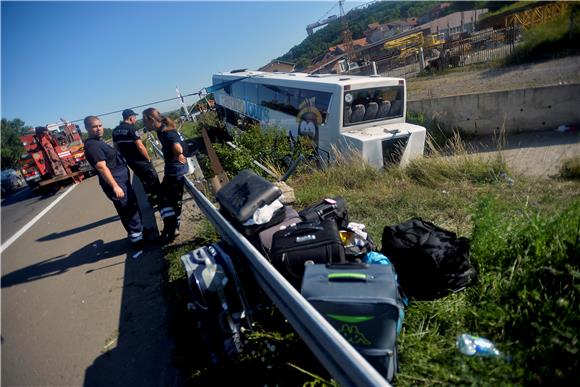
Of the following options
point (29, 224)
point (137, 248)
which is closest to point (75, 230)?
point (29, 224)

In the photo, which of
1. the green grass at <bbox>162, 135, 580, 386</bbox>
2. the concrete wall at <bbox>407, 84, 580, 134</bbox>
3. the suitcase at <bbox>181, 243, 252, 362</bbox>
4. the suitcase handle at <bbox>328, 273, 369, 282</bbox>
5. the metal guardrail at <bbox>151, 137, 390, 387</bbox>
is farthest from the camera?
the concrete wall at <bbox>407, 84, 580, 134</bbox>

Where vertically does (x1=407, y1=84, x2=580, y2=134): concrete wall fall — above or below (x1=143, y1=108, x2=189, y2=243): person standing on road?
below

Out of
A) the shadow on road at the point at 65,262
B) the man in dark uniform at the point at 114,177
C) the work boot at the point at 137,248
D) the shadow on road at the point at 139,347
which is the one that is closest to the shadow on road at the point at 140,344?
the shadow on road at the point at 139,347

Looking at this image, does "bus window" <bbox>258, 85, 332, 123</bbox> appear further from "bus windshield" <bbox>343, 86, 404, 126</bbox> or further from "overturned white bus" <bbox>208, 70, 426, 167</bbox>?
"bus windshield" <bbox>343, 86, 404, 126</bbox>

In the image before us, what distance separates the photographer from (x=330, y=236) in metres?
2.53

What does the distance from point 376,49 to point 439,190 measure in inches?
2079

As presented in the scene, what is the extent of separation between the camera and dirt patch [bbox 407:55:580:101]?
14906 mm

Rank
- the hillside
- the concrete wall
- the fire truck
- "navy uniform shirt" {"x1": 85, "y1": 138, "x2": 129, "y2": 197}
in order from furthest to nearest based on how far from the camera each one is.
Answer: the hillside
the fire truck
the concrete wall
"navy uniform shirt" {"x1": 85, "y1": 138, "x2": 129, "y2": 197}

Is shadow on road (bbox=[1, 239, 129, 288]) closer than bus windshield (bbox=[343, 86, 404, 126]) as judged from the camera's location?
Yes

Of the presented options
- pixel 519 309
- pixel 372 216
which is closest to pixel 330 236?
pixel 519 309

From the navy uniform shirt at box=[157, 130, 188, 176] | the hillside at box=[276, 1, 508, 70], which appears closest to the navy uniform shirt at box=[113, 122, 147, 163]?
the navy uniform shirt at box=[157, 130, 188, 176]

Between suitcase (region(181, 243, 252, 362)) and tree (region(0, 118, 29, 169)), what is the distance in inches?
1220

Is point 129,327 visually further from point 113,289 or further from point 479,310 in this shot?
point 479,310

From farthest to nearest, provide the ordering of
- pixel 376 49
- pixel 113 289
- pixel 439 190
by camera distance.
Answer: pixel 376 49
pixel 439 190
pixel 113 289
